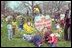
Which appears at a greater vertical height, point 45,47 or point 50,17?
point 50,17

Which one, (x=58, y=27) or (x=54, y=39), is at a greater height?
(x=58, y=27)

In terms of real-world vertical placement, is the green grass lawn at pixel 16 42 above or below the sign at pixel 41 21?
below

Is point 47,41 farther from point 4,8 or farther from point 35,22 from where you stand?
point 4,8

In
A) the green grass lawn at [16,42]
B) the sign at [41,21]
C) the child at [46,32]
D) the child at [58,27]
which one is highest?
the sign at [41,21]

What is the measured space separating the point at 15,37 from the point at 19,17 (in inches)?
8.1

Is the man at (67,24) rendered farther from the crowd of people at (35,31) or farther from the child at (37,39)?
the child at (37,39)

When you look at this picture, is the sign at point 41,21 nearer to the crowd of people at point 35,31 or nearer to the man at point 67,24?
the crowd of people at point 35,31

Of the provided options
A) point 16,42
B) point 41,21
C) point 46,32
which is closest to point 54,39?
point 46,32

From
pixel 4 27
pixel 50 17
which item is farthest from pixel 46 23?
pixel 4 27

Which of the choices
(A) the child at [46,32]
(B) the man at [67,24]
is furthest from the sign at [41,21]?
(B) the man at [67,24]

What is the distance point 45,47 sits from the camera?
14.8ft

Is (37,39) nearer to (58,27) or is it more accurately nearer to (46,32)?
(46,32)

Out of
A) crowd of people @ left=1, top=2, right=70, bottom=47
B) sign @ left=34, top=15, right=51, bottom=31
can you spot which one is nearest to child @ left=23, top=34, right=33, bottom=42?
crowd of people @ left=1, top=2, right=70, bottom=47

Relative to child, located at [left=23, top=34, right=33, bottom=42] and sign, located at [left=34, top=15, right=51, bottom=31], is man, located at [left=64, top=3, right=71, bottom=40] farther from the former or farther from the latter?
child, located at [left=23, top=34, right=33, bottom=42]
